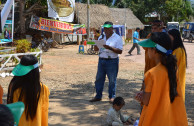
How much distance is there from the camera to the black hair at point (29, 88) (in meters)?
2.74

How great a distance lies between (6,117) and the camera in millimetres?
1065

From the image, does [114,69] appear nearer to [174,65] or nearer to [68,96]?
[68,96]

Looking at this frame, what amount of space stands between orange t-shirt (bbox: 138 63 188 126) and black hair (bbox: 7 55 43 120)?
113 centimetres

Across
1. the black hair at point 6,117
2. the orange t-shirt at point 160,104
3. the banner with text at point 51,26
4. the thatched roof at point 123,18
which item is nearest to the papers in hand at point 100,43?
the orange t-shirt at point 160,104

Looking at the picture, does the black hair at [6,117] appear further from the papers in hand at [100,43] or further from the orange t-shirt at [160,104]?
the papers in hand at [100,43]

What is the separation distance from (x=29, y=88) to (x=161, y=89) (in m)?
1.34

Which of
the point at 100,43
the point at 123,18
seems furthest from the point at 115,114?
the point at 123,18

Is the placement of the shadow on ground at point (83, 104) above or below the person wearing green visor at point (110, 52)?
below

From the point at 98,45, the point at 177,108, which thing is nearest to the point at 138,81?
the point at 98,45

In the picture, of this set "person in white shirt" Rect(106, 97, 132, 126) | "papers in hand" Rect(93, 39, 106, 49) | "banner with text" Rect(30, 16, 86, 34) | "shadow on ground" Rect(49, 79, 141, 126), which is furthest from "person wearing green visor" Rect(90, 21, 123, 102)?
"banner with text" Rect(30, 16, 86, 34)

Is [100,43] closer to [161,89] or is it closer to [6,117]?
[161,89]

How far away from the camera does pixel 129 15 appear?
130ft

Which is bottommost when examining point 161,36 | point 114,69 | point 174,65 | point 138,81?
point 138,81

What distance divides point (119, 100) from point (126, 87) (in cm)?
299
